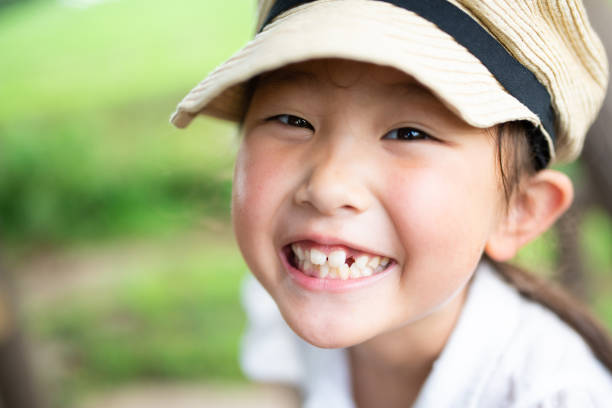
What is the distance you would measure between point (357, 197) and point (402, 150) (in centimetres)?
11

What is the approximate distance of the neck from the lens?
139cm

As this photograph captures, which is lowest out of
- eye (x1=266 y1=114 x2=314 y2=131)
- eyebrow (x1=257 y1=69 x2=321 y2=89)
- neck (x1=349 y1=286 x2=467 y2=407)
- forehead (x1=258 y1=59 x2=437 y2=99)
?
neck (x1=349 y1=286 x2=467 y2=407)

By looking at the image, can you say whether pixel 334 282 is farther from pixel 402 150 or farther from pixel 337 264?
pixel 402 150

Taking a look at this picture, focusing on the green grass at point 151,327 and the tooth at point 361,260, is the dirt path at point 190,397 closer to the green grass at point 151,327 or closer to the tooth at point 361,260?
the green grass at point 151,327

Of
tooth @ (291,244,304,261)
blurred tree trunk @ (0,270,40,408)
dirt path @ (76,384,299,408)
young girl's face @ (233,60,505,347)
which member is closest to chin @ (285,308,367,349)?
young girl's face @ (233,60,505,347)

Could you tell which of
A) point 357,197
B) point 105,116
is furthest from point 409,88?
point 105,116

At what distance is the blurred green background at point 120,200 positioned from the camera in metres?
3.25

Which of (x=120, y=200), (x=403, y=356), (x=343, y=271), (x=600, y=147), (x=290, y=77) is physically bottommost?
(x=120, y=200)

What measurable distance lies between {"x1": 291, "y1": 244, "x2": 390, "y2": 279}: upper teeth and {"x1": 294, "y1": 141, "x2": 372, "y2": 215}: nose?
89mm

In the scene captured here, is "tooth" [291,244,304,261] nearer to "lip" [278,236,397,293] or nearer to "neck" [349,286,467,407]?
"lip" [278,236,397,293]

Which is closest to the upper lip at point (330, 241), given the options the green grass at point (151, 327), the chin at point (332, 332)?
the chin at point (332, 332)

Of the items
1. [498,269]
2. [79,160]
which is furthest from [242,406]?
[79,160]

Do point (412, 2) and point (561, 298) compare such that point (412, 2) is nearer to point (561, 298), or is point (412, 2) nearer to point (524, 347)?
point (524, 347)

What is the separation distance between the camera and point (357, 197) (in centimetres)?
98
